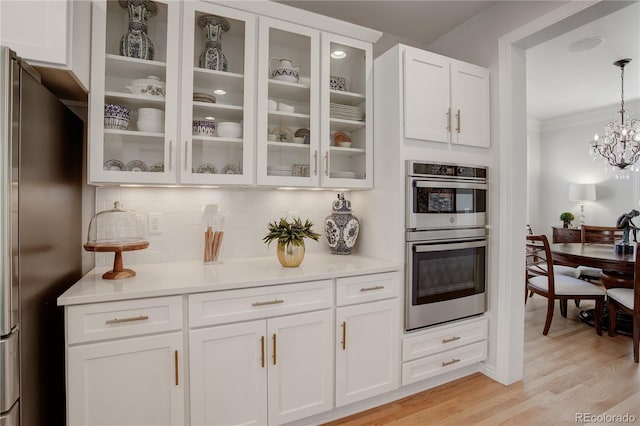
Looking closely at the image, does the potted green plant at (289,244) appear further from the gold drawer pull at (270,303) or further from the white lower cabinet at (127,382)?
the white lower cabinet at (127,382)

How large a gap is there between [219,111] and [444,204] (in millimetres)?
1519

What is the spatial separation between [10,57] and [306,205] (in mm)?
1703

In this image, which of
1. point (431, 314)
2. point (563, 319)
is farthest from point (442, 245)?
point (563, 319)

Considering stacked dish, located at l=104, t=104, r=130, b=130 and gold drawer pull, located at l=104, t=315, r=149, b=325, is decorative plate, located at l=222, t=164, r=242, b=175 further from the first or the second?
gold drawer pull, located at l=104, t=315, r=149, b=325

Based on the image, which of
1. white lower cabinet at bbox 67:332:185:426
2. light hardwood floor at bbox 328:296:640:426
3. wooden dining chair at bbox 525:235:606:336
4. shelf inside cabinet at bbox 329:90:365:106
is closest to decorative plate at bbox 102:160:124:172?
white lower cabinet at bbox 67:332:185:426

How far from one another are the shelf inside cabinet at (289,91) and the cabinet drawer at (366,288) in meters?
1.17

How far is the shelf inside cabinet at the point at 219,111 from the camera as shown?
71.9 inches

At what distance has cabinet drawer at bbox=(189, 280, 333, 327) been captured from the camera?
59.5 inches

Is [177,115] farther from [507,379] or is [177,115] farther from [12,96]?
[507,379]

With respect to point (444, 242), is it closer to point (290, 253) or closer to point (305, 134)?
point (290, 253)

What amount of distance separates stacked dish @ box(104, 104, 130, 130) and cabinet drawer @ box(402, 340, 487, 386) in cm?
Answer: 213

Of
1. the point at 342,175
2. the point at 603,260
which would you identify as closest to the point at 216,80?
the point at 342,175

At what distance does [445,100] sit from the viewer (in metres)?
2.16

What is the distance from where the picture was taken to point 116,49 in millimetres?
1666
